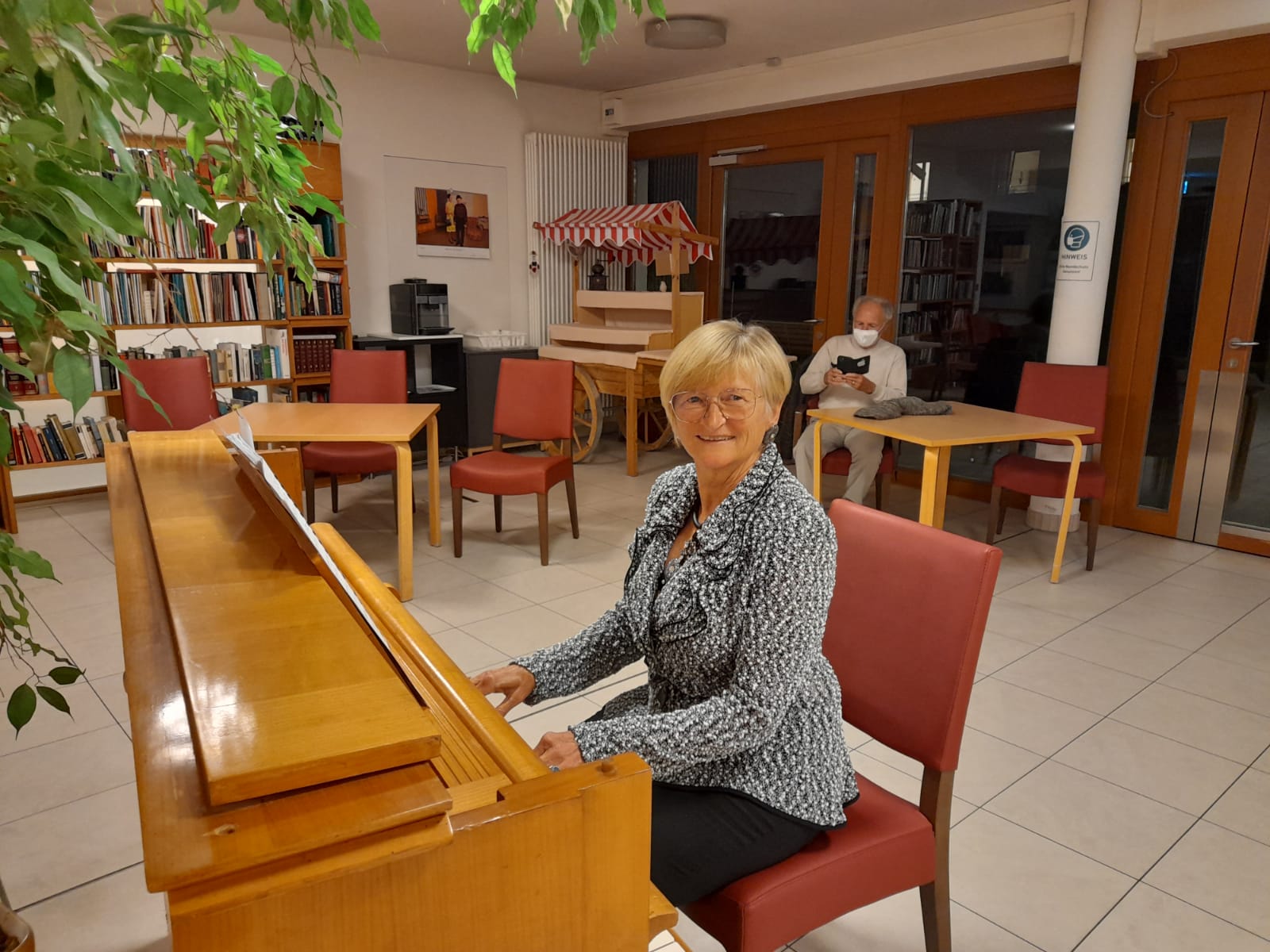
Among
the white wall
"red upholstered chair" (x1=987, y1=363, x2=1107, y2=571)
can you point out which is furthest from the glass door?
the white wall

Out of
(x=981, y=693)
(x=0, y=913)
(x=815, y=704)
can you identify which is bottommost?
(x=981, y=693)

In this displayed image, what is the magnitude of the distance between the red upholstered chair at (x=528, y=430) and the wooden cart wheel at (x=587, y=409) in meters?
1.82

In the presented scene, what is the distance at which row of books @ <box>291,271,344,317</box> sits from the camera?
19.6 feet

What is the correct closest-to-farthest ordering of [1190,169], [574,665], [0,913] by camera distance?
1. [0,913]
2. [574,665]
3. [1190,169]

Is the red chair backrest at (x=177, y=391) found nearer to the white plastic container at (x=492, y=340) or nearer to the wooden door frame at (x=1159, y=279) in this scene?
the white plastic container at (x=492, y=340)

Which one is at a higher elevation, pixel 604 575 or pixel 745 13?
pixel 745 13

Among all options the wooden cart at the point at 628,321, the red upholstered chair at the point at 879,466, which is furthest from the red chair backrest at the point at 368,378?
the red upholstered chair at the point at 879,466

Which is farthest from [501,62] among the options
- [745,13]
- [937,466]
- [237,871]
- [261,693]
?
[745,13]

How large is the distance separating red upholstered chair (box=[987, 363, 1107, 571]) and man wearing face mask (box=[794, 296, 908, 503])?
68 centimetres

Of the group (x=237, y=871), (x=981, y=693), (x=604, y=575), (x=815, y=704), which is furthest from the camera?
(x=604, y=575)

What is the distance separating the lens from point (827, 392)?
5.32 meters

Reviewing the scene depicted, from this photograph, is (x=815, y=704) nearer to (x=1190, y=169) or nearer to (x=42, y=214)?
(x=42, y=214)

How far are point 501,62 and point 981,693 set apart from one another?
2806mm

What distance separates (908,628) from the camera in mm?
1621
